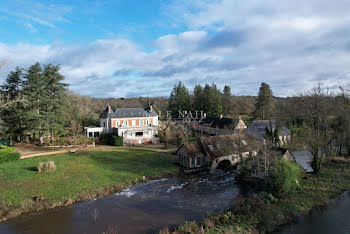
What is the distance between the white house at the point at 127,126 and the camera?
126ft

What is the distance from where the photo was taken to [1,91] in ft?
101

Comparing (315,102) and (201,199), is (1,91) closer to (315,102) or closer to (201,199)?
(201,199)

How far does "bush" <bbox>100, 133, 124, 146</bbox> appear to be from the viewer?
117 feet

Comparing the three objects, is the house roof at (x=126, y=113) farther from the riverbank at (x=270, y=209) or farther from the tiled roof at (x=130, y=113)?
the riverbank at (x=270, y=209)

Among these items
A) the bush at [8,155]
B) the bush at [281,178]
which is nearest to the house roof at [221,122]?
the bush at [281,178]

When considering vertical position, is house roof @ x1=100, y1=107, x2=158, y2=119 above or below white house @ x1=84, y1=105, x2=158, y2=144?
above

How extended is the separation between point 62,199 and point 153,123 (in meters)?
26.5

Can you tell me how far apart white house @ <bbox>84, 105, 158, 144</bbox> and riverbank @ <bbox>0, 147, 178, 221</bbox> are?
7.58 meters

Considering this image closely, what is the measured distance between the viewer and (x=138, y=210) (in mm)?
16562

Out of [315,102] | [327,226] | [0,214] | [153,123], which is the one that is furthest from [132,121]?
[327,226]

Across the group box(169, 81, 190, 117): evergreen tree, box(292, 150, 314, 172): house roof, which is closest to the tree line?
box(292, 150, 314, 172): house roof

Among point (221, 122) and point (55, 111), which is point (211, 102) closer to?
point (221, 122)

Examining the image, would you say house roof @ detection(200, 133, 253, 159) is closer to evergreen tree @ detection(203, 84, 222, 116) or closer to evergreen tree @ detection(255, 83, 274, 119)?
evergreen tree @ detection(203, 84, 222, 116)

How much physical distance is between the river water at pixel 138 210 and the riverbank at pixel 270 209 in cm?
162
